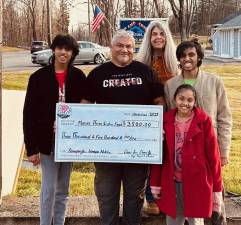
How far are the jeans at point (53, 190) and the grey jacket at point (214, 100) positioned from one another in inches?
43.2

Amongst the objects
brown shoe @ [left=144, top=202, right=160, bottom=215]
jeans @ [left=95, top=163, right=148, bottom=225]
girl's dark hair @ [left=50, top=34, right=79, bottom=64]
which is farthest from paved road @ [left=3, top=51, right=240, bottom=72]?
jeans @ [left=95, top=163, right=148, bottom=225]

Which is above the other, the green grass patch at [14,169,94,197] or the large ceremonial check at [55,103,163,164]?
the large ceremonial check at [55,103,163,164]

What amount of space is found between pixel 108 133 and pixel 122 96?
0.33 m

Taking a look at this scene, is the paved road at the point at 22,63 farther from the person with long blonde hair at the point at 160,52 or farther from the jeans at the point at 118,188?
the jeans at the point at 118,188

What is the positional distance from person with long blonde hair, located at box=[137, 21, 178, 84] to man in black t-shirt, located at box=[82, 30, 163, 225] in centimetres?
40

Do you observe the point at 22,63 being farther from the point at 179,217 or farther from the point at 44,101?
the point at 179,217

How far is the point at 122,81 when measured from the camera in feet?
12.6

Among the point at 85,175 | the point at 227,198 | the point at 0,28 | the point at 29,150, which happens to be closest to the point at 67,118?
the point at 29,150

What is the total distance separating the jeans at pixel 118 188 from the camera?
4.01 meters

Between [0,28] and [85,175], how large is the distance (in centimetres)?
267

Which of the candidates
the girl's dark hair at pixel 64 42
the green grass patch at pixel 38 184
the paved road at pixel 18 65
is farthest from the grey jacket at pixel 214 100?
the paved road at pixel 18 65

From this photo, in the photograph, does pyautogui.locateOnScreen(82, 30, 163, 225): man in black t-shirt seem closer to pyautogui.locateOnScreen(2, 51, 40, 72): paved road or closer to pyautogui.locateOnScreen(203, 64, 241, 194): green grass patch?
pyautogui.locateOnScreen(203, 64, 241, 194): green grass patch

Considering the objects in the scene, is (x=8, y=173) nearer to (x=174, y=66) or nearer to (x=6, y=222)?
(x=6, y=222)

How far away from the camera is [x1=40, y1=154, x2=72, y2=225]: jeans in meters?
4.09
